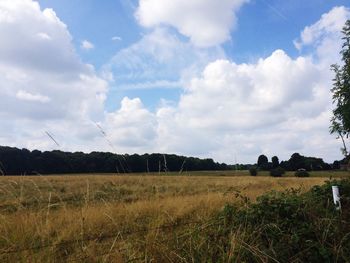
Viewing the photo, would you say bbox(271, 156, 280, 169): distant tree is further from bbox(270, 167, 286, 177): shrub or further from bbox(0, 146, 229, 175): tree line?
bbox(0, 146, 229, 175): tree line

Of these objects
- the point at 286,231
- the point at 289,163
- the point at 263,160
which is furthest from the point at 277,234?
the point at 289,163

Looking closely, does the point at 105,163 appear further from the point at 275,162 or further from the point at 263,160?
the point at 275,162

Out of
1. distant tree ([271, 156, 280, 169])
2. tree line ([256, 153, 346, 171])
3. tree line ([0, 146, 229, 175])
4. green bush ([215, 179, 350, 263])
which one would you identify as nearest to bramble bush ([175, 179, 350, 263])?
green bush ([215, 179, 350, 263])

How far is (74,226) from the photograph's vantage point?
598 centimetres

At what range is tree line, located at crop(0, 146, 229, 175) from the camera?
18.9 ft

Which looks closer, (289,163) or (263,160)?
(263,160)

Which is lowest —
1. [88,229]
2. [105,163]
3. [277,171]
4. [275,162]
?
[88,229]

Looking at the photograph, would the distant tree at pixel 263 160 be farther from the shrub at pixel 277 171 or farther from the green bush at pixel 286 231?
the green bush at pixel 286 231

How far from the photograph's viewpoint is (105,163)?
251 inches

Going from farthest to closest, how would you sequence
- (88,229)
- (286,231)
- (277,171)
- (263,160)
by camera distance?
(277,171) < (263,160) < (88,229) < (286,231)

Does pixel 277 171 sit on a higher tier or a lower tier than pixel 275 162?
lower

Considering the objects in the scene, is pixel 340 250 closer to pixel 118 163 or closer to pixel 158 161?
pixel 158 161

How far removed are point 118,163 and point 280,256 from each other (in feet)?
9.16

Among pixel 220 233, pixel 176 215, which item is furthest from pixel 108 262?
pixel 176 215
